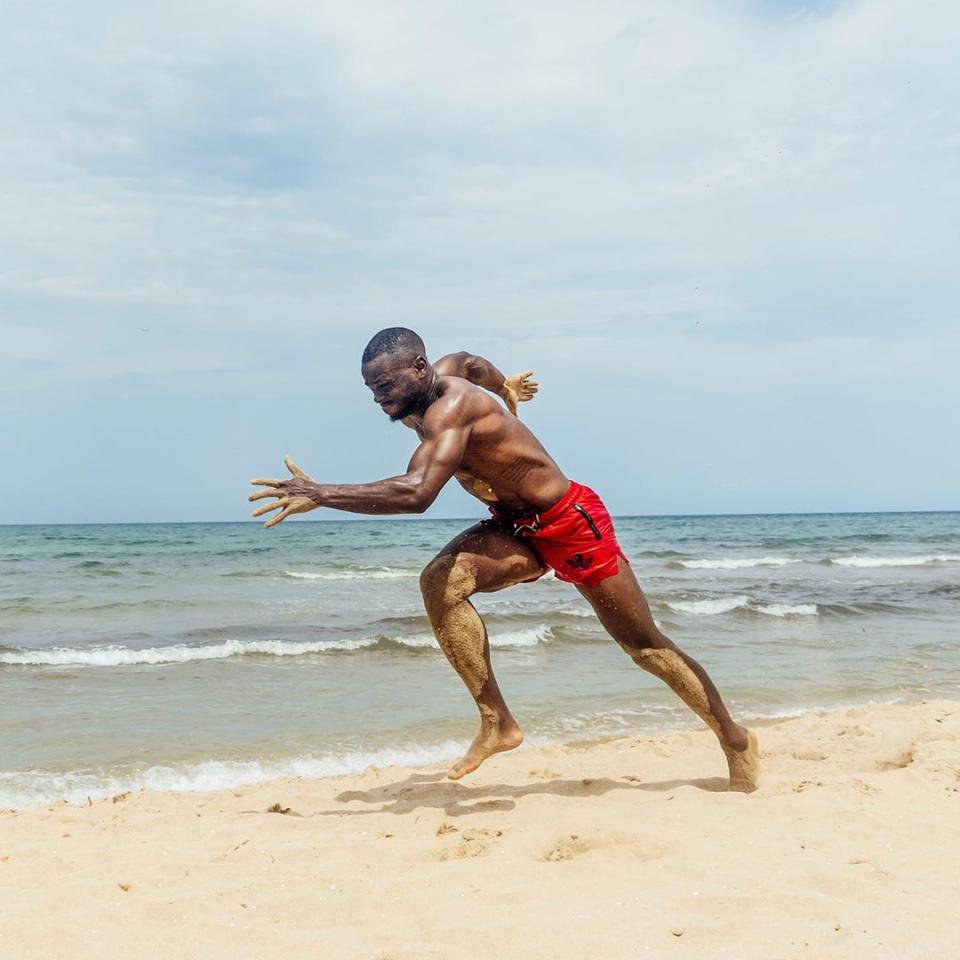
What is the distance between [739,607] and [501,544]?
11697mm

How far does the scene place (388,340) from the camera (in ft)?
13.8

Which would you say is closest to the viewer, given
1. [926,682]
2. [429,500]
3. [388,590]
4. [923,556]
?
[429,500]

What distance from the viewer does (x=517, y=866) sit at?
11.7 feet

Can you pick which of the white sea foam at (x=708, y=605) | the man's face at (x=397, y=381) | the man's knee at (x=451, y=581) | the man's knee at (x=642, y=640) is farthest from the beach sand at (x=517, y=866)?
the white sea foam at (x=708, y=605)

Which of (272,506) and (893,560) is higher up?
(272,506)

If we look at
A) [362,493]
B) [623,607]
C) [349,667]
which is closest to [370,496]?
[362,493]

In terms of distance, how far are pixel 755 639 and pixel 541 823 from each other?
829 centimetres

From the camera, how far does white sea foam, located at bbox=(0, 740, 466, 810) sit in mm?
5496

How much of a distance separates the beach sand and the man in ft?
1.49

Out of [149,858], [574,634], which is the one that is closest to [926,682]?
[574,634]

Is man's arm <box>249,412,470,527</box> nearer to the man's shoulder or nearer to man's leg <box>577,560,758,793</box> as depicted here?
the man's shoulder

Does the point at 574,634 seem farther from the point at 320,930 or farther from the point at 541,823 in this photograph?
the point at 320,930

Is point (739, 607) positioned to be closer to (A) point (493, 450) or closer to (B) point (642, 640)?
(B) point (642, 640)

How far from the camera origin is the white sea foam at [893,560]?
87.5 feet
